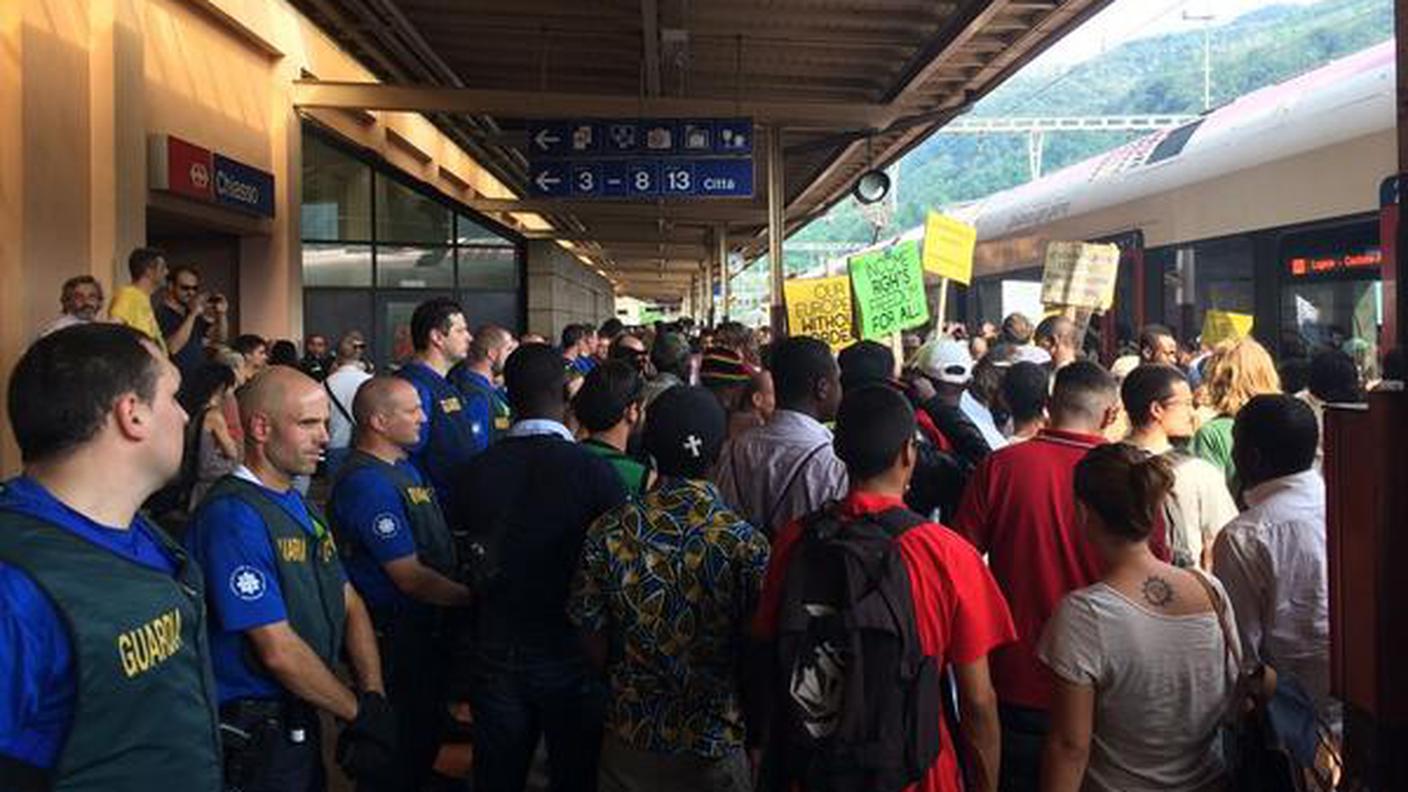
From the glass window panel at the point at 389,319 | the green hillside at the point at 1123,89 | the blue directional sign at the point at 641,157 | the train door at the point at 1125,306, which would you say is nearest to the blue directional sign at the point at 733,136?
the blue directional sign at the point at 641,157

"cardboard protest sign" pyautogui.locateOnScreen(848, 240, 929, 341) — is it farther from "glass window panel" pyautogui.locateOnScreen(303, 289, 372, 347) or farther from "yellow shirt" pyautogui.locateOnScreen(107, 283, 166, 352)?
"glass window panel" pyautogui.locateOnScreen(303, 289, 372, 347)

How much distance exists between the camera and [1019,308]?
1416cm

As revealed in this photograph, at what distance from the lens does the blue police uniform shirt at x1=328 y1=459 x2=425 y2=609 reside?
3.73 metres

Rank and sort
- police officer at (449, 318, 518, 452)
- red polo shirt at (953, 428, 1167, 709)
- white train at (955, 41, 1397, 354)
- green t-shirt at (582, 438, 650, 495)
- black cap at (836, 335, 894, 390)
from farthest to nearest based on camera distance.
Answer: white train at (955, 41, 1397, 354), police officer at (449, 318, 518, 452), black cap at (836, 335, 894, 390), green t-shirt at (582, 438, 650, 495), red polo shirt at (953, 428, 1167, 709)

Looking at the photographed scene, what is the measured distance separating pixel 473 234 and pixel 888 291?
12454mm

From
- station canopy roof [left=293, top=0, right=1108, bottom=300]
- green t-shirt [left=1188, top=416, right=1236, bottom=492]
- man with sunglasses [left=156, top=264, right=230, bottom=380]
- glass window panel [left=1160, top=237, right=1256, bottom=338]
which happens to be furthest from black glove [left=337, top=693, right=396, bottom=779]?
glass window panel [left=1160, top=237, right=1256, bottom=338]

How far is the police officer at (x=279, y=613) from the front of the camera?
9.04 feet

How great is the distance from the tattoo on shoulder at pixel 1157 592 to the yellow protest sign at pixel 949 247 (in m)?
6.18

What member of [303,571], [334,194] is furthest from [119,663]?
[334,194]

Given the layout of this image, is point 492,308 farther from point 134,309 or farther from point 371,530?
point 371,530

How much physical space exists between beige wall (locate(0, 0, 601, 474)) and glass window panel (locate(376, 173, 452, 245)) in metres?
3.03

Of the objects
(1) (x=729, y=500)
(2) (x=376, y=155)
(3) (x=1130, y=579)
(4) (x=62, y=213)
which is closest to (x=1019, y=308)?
(2) (x=376, y=155)

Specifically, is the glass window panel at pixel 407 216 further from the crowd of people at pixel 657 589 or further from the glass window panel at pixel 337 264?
the crowd of people at pixel 657 589

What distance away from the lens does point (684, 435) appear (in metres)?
3.07
